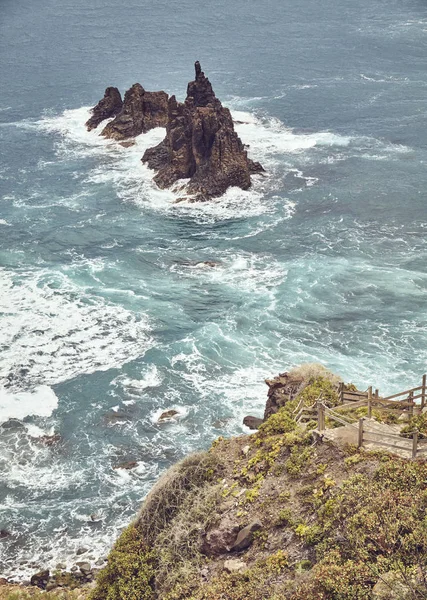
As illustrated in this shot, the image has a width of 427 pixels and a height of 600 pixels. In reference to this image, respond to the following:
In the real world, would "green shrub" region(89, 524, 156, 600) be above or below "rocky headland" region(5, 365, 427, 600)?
below

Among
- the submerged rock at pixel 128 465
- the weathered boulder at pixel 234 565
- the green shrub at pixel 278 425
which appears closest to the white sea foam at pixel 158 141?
the submerged rock at pixel 128 465

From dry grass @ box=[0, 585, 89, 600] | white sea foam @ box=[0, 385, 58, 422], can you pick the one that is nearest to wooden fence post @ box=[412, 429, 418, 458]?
dry grass @ box=[0, 585, 89, 600]

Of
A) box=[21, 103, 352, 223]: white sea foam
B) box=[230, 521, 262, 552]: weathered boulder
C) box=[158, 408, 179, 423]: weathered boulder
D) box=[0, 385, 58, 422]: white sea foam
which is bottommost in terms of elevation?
box=[0, 385, 58, 422]: white sea foam

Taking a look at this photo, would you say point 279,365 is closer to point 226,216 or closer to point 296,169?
point 226,216

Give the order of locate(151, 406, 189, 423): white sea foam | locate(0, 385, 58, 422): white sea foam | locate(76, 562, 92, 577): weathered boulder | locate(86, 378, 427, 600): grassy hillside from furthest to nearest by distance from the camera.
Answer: locate(0, 385, 58, 422): white sea foam, locate(151, 406, 189, 423): white sea foam, locate(76, 562, 92, 577): weathered boulder, locate(86, 378, 427, 600): grassy hillside

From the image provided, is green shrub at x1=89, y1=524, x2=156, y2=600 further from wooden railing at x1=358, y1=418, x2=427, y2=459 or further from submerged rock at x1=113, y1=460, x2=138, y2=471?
submerged rock at x1=113, y1=460, x2=138, y2=471

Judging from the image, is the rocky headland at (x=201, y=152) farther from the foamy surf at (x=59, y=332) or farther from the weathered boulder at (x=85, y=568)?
the weathered boulder at (x=85, y=568)
